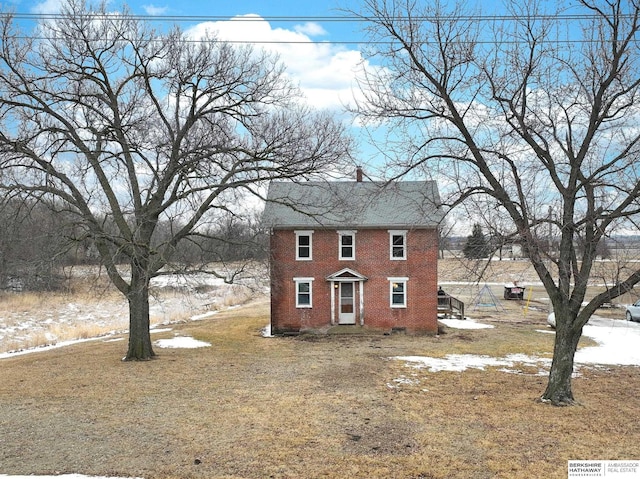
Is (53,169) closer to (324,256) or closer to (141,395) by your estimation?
(141,395)

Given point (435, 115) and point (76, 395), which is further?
point (76, 395)

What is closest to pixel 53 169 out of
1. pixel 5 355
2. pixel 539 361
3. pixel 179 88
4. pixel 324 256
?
pixel 179 88

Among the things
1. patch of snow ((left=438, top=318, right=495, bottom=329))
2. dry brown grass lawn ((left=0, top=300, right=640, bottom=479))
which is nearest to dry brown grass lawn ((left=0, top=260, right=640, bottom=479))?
dry brown grass lawn ((left=0, top=300, right=640, bottom=479))

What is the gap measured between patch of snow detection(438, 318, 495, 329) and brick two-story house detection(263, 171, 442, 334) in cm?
375

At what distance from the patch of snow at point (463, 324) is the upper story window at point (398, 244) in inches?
227

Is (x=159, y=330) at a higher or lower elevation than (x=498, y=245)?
lower

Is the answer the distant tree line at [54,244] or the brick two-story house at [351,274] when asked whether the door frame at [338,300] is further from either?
the distant tree line at [54,244]

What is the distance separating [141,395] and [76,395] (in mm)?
1686

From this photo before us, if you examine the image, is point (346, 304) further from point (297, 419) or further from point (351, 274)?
point (297, 419)

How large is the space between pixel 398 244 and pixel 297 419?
51.4ft

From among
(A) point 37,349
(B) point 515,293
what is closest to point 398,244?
(A) point 37,349

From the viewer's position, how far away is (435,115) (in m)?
12.1

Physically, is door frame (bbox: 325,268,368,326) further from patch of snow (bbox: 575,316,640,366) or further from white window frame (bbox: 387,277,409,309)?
patch of snow (bbox: 575,316,640,366)

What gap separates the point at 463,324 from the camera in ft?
96.0
